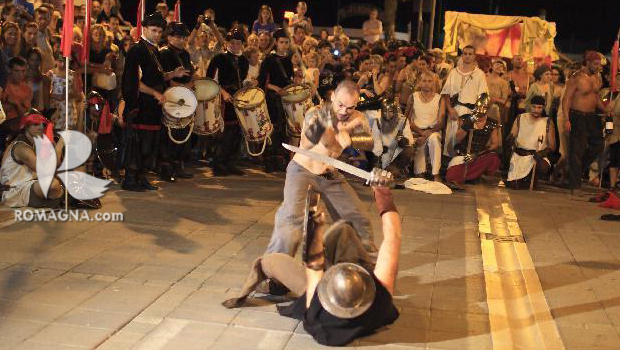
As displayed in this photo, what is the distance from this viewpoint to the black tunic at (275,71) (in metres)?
12.0

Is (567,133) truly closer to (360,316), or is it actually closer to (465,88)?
(465,88)

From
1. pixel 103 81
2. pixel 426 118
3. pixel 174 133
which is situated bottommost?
pixel 174 133

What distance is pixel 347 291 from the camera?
484cm

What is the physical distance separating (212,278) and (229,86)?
554cm

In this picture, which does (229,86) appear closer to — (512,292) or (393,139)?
(393,139)

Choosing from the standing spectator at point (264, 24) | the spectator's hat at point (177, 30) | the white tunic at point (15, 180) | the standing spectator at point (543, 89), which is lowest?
the white tunic at point (15, 180)

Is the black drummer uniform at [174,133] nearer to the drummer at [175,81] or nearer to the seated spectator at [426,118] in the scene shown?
the drummer at [175,81]

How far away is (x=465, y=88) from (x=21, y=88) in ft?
21.4

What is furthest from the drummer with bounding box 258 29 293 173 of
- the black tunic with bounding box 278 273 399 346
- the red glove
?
the black tunic with bounding box 278 273 399 346

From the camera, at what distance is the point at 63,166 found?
9.01 m

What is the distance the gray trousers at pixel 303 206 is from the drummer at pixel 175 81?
463cm

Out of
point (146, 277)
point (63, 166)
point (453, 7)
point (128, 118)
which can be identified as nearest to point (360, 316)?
point (146, 277)

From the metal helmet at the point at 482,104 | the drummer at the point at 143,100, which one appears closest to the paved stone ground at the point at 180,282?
the drummer at the point at 143,100

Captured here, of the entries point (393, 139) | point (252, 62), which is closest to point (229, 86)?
point (252, 62)
